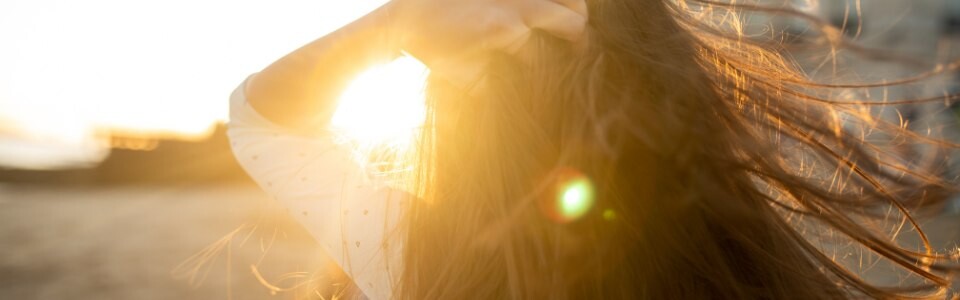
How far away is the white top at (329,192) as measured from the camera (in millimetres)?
1196

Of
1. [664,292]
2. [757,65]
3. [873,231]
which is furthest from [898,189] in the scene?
[664,292]

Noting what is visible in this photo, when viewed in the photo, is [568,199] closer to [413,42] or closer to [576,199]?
[576,199]

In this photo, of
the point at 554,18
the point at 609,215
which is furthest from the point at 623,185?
the point at 554,18

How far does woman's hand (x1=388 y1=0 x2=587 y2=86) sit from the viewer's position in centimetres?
105

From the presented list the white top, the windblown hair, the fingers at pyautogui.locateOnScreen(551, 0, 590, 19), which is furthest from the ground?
the fingers at pyautogui.locateOnScreen(551, 0, 590, 19)

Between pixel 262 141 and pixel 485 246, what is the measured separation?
515mm

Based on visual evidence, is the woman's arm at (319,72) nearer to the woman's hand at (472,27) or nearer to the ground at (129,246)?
the woman's hand at (472,27)

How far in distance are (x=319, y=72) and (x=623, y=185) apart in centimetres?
54

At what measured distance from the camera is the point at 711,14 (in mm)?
1409

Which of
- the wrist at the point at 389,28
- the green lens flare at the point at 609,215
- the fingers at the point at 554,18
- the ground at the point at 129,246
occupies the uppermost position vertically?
the fingers at the point at 554,18

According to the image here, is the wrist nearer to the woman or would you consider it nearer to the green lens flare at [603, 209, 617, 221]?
the woman

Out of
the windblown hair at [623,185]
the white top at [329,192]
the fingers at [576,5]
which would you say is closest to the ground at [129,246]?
the white top at [329,192]

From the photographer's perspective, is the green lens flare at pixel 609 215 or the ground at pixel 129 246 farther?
the ground at pixel 129 246

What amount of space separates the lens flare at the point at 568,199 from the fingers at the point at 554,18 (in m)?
0.20
